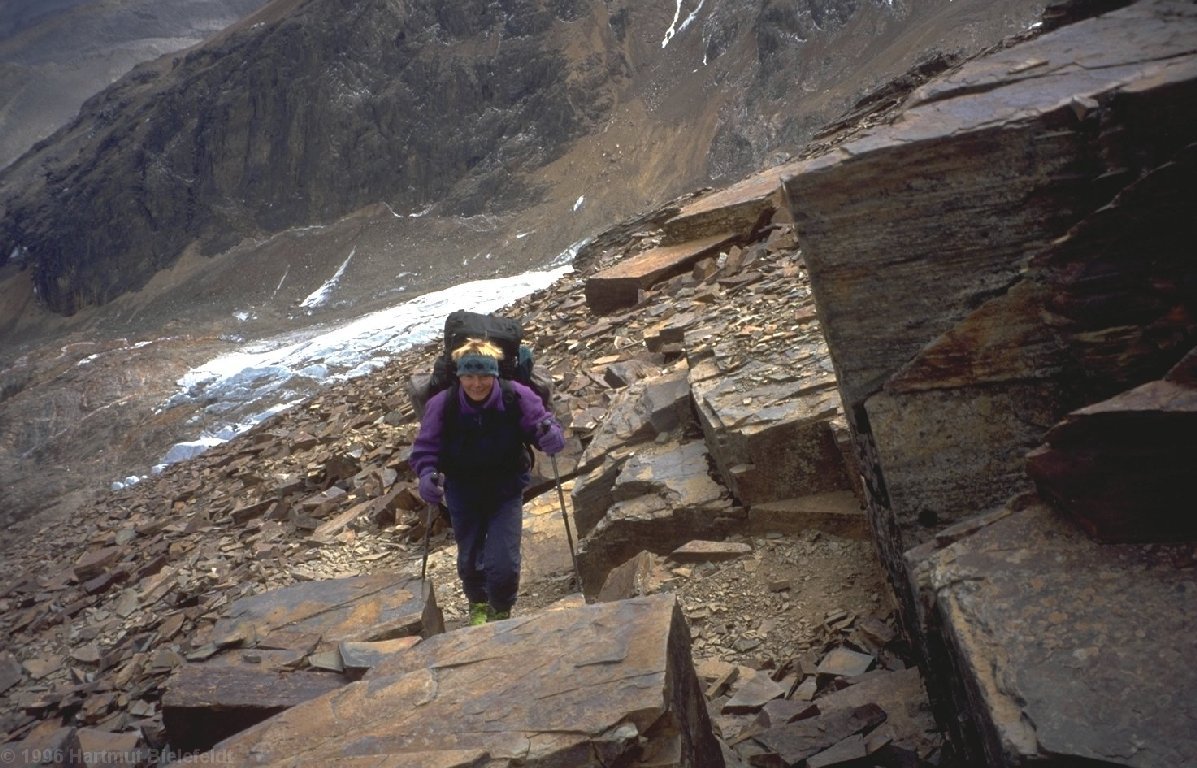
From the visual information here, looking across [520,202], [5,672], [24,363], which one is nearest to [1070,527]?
[5,672]

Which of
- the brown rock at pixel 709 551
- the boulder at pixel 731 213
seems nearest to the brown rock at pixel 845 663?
the brown rock at pixel 709 551

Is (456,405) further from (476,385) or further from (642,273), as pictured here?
(642,273)

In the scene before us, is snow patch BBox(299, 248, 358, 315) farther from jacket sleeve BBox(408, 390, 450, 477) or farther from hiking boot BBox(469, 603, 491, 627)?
jacket sleeve BBox(408, 390, 450, 477)

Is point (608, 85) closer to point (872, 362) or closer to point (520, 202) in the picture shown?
point (520, 202)

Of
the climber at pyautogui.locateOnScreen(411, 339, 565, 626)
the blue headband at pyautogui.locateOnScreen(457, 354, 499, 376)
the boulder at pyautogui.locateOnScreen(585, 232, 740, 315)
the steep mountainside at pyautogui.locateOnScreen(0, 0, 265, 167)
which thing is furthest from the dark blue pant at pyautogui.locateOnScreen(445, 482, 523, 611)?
the steep mountainside at pyautogui.locateOnScreen(0, 0, 265, 167)

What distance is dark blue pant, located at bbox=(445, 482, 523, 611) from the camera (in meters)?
4.80

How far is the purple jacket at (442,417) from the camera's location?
4.57 meters

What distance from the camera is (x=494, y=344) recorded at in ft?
15.7

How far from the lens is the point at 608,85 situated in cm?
4803

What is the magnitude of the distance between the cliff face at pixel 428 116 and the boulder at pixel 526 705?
34886 millimetres

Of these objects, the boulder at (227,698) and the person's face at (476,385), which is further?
the person's face at (476,385)

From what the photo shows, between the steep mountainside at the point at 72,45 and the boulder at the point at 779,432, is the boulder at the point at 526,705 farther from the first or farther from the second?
the steep mountainside at the point at 72,45

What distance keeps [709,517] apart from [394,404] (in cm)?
672

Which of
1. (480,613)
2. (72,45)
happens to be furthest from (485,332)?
(72,45)
